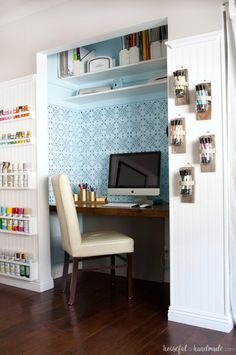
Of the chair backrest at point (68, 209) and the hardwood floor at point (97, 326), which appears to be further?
the chair backrest at point (68, 209)

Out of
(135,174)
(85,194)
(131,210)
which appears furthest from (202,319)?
(85,194)

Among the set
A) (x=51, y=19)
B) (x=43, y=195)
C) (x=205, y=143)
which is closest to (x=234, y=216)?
(x=205, y=143)

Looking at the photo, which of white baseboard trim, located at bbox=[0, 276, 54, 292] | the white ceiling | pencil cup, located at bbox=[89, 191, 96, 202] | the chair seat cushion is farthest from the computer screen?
the white ceiling

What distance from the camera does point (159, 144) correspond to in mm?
3311

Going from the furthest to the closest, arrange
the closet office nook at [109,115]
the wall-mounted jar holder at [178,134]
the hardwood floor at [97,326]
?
the closet office nook at [109,115]
the wall-mounted jar holder at [178,134]
the hardwood floor at [97,326]

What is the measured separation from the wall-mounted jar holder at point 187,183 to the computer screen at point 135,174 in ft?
2.39

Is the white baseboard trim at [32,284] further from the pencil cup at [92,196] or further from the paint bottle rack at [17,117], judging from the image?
the paint bottle rack at [17,117]

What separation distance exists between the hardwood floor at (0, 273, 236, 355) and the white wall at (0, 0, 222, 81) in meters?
1.92

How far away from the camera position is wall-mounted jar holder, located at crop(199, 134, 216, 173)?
222cm

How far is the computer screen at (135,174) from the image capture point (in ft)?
10.2

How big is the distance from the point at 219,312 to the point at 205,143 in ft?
3.52

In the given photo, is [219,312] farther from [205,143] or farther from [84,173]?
[84,173]

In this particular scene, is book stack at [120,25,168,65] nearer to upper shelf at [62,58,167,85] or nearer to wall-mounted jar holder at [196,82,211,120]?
upper shelf at [62,58,167,85]

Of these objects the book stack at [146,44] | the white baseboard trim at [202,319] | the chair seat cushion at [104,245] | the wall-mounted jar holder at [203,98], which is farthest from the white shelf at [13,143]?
the white baseboard trim at [202,319]
